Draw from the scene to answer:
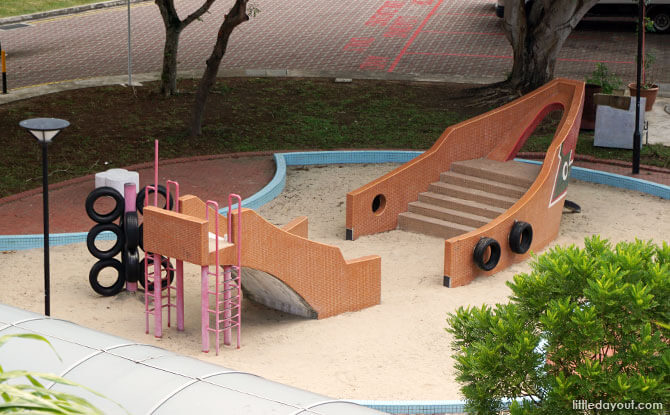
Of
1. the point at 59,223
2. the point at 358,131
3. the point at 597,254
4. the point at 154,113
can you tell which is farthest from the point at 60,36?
the point at 597,254

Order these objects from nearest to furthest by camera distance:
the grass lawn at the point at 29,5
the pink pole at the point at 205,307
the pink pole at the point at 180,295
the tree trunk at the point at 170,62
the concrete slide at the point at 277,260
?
1. the concrete slide at the point at 277,260
2. the pink pole at the point at 205,307
3. the pink pole at the point at 180,295
4. the tree trunk at the point at 170,62
5. the grass lawn at the point at 29,5

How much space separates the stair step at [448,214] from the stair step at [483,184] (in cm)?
59

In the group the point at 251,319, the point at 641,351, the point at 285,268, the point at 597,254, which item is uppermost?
the point at 597,254

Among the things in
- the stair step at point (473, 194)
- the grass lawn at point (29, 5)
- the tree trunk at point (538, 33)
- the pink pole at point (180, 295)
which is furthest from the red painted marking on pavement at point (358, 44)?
the pink pole at point (180, 295)

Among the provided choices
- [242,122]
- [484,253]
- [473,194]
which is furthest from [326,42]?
[484,253]

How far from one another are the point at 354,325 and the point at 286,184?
5799 millimetres

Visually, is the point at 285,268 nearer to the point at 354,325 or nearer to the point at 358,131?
the point at 354,325

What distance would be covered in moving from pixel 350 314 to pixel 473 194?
3939 millimetres

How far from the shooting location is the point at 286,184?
57.1 feet

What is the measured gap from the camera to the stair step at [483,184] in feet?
50.2

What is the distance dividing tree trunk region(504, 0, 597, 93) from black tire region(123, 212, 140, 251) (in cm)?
1179

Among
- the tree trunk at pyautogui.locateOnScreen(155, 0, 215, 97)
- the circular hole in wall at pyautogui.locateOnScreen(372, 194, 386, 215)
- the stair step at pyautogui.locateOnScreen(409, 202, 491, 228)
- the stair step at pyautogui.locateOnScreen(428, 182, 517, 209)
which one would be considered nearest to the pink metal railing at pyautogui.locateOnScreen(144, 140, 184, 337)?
the circular hole in wall at pyautogui.locateOnScreen(372, 194, 386, 215)

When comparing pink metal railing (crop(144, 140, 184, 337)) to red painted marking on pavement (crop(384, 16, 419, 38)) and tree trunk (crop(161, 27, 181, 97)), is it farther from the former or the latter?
red painted marking on pavement (crop(384, 16, 419, 38))

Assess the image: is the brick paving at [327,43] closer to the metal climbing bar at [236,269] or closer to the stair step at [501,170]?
the stair step at [501,170]
